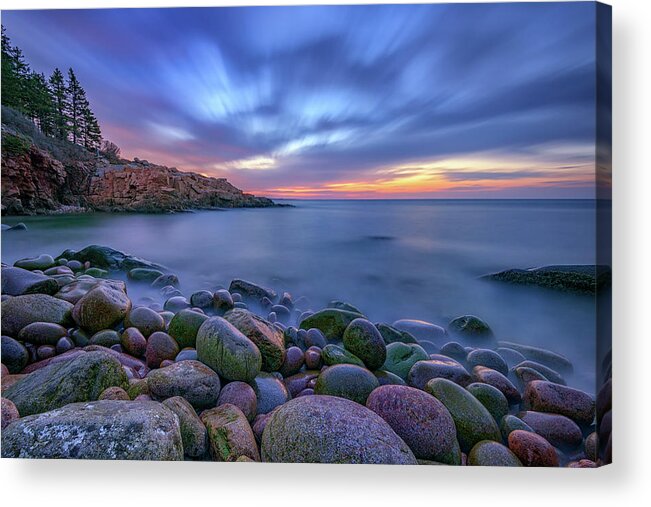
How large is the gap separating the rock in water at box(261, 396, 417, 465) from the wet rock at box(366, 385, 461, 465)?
0.15 ft

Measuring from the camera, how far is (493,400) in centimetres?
189

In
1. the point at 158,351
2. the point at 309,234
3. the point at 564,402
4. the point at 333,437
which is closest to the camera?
the point at 333,437

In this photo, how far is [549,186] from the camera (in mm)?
1917

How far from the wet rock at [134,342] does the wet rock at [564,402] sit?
215cm

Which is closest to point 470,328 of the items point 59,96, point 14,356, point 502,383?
point 502,383

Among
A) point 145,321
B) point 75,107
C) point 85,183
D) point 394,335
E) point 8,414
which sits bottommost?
point 8,414

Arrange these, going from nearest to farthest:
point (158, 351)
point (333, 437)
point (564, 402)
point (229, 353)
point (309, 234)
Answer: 1. point (333, 437)
2. point (564, 402)
3. point (229, 353)
4. point (158, 351)
5. point (309, 234)

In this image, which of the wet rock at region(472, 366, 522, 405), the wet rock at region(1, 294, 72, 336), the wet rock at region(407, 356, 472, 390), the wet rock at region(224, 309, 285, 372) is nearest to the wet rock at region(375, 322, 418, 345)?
the wet rock at region(407, 356, 472, 390)

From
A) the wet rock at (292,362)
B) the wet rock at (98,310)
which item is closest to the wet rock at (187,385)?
the wet rock at (292,362)

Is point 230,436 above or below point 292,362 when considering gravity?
below

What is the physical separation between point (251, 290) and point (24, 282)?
1.32m

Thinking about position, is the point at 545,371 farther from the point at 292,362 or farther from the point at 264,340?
the point at 264,340

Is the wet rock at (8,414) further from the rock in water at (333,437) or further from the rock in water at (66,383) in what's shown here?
the rock in water at (333,437)

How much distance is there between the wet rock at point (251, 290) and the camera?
84.0 inches
